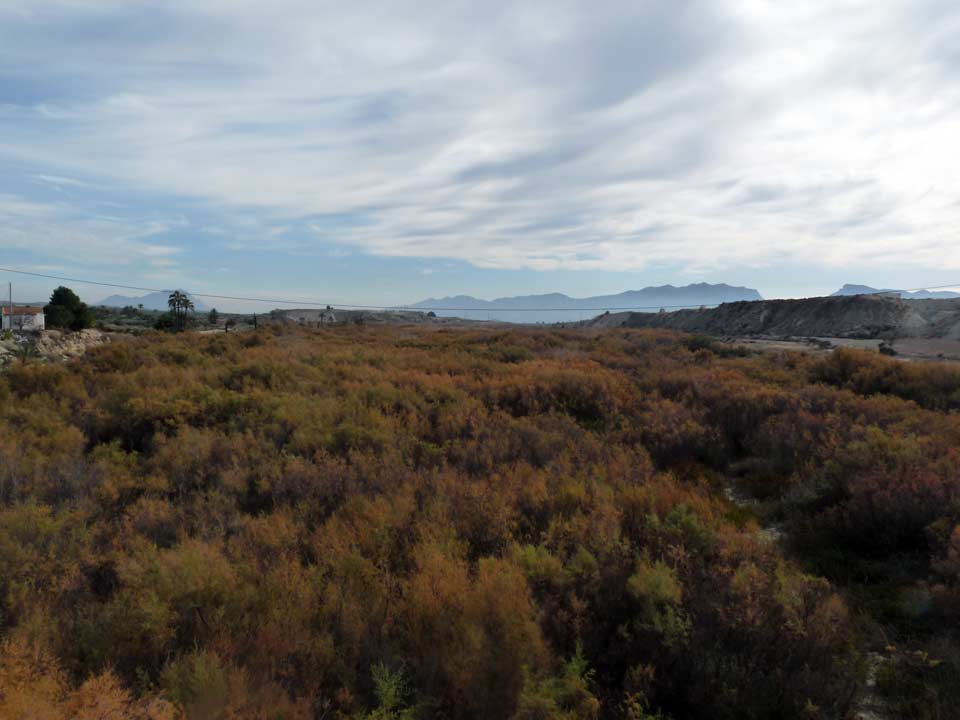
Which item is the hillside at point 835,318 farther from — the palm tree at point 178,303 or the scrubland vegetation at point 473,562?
the palm tree at point 178,303

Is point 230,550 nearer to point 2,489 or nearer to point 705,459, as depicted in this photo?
point 2,489

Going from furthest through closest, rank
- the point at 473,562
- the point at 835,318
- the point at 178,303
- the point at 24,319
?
the point at 178,303
the point at 835,318
the point at 24,319
the point at 473,562

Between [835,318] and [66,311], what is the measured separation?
256ft

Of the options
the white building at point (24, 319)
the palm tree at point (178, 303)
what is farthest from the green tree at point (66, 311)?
the palm tree at point (178, 303)

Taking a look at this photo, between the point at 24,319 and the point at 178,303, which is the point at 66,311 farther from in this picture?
the point at 178,303

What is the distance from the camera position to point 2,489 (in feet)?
20.0

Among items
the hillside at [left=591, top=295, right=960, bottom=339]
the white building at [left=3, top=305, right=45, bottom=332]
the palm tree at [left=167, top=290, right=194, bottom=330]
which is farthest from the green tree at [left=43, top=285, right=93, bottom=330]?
the hillside at [left=591, top=295, right=960, bottom=339]

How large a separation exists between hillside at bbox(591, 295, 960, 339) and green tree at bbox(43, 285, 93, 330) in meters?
69.6

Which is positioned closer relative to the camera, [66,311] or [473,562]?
[473,562]

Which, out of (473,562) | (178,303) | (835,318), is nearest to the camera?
(473,562)

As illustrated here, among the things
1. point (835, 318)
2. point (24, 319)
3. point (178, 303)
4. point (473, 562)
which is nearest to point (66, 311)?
point (24, 319)

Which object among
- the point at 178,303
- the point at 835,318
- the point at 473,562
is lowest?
the point at 473,562

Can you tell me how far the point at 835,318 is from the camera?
50.3 m

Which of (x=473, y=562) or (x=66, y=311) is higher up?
(x=66, y=311)
